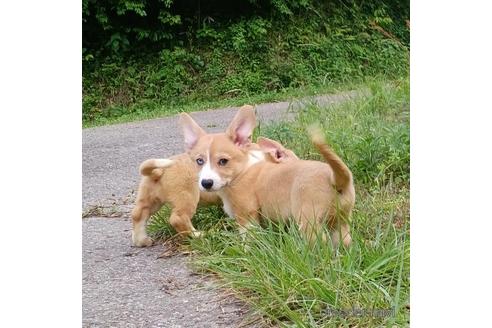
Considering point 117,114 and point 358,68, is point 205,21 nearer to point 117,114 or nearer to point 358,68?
point 117,114

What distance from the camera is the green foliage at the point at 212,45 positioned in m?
2.47

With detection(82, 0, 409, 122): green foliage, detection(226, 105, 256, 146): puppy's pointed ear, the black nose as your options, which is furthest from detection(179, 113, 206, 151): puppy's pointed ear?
detection(82, 0, 409, 122): green foliage

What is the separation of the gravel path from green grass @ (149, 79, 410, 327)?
0.09 metres

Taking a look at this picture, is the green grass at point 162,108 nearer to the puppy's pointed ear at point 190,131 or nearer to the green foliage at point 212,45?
the green foliage at point 212,45

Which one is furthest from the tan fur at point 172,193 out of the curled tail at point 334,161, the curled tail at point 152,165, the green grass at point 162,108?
the curled tail at point 334,161

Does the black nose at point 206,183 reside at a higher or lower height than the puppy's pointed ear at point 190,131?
lower

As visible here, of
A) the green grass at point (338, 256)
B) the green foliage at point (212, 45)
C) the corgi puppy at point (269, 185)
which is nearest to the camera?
the green grass at point (338, 256)

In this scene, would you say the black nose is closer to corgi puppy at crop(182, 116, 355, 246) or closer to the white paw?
corgi puppy at crop(182, 116, 355, 246)

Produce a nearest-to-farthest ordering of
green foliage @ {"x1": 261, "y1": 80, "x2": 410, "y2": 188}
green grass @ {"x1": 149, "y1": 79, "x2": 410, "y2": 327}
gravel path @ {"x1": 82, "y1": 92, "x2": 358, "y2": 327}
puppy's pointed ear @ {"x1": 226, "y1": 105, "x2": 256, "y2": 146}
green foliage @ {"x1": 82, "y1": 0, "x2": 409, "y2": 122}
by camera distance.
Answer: green grass @ {"x1": 149, "y1": 79, "x2": 410, "y2": 327}, gravel path @ {"x1": 82, "y1": 92, "x2": 358, "y2": 327}, puppy's pointed ear @ {"x1": 226, "y1": 105, "x2": 256, "y2": 146}, green foliage @ {"x1": 82, "y1": 0, "x2": 409, "y2": 122}, green foliage @ {"x1": 261, "y1": 80, "x2": 410, "y2": 188}

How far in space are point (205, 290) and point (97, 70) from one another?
918 mm

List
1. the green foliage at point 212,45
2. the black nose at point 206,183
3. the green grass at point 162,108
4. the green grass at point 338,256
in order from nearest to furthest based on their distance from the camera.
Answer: the green grass at point 338,256 < the black nose at point 206,183 < the green foliage at point 212,45 < the green grass at point 162,108

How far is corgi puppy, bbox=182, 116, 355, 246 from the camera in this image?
6.64ft

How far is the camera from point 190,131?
2.41 m
